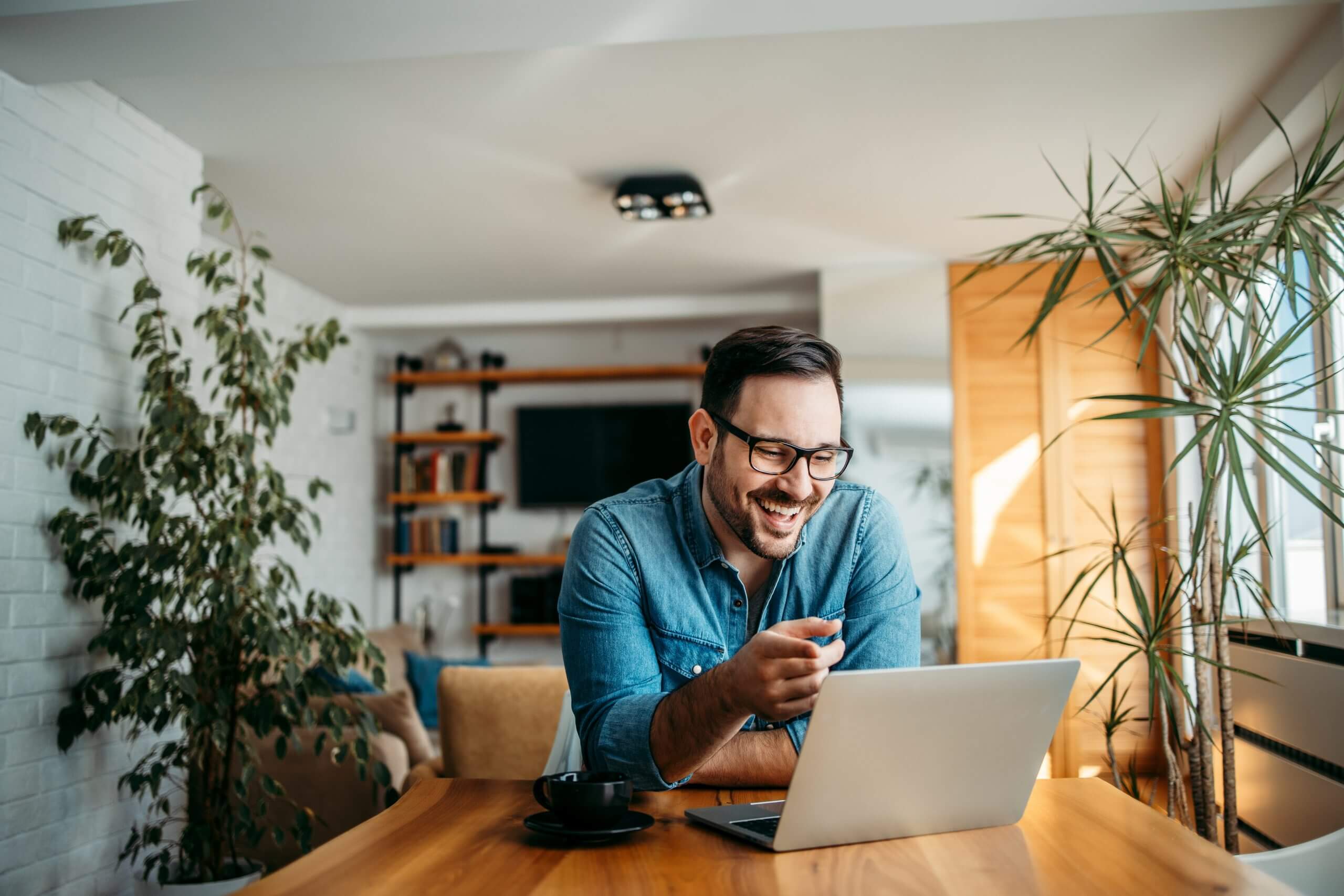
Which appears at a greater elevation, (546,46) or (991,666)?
(546,46)

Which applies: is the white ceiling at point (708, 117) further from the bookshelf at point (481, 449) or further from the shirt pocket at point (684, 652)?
the shirt pocket at point (684, 652)

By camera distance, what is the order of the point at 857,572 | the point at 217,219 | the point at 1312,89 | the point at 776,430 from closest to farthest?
the point at 776,430 < the point at 857,572 < the point at 1312,89 < the point at 217,219

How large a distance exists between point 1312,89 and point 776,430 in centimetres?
237

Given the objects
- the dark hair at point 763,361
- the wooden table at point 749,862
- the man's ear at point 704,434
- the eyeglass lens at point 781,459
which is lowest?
the wooden table at point 749,862

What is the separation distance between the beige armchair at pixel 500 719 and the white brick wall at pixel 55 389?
1.02 meters

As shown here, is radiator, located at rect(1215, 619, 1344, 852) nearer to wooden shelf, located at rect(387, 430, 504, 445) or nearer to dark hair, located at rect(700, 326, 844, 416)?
dark hair, located at rect(700, 326, 844, 416)

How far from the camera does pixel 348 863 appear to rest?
1007 mm

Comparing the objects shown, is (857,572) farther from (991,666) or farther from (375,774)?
(375,774)

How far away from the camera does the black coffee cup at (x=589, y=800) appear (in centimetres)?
108

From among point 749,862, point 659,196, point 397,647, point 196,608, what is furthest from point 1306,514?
point 397,647

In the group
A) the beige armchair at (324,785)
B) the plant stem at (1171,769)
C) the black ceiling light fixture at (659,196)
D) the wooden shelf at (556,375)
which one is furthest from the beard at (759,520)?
the wooden shelf at (556,375)

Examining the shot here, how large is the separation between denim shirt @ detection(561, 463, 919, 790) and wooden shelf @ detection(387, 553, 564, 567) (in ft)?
14.3

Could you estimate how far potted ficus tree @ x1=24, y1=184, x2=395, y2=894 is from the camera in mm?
2650

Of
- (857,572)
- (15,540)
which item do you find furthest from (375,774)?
(857,572)
